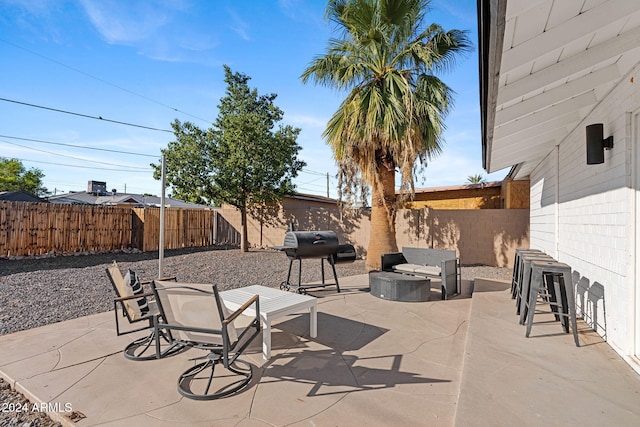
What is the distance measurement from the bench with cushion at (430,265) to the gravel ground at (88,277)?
73.9 inches

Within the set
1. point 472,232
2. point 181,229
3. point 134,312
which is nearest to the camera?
point 134,312

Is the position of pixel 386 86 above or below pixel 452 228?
above

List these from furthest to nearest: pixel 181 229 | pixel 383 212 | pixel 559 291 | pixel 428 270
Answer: pixel 181 229 < pixel 383 212 < pixel 428 270 < pixel 559 291

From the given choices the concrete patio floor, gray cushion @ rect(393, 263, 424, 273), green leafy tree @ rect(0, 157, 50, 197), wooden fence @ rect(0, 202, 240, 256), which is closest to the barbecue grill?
gray cushion @ rect(393, 263, 424, 273)

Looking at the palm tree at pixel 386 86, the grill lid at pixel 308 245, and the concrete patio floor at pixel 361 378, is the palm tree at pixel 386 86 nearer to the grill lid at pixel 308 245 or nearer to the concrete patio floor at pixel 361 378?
the grill lid at pixel 308 245

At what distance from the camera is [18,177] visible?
100 ft

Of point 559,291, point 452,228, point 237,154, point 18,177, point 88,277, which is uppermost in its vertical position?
point 18,177

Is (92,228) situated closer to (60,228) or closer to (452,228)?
(60,228)

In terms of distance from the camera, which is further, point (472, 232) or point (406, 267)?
point (472, 232)

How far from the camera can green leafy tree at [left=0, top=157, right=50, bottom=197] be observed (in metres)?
28.1

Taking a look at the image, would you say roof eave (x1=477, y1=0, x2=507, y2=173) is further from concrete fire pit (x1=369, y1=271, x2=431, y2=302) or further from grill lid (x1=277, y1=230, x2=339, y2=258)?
grill lid (x1=277, y1=230, x2=339, y2=258)

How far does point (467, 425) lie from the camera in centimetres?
200

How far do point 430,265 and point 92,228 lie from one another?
447 inches

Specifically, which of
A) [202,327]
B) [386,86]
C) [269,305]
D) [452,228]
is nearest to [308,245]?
[269,305]
